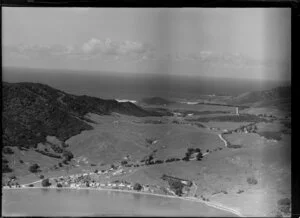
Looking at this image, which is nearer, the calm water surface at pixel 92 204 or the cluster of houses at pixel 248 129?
the calm water surface at pixel 92 204

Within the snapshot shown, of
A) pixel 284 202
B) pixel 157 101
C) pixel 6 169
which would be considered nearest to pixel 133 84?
pixel 157 101

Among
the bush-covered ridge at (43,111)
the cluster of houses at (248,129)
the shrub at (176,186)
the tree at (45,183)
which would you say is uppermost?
the bush-covered ridge at (43,111)

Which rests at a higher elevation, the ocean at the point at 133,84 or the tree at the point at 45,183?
the ocean at the point at 133,84

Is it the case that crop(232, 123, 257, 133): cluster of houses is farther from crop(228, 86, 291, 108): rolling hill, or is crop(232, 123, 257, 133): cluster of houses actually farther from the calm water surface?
the calm water surface

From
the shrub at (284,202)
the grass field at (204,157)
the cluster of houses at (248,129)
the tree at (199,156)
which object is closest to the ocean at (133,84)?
the grass field at (204,157)

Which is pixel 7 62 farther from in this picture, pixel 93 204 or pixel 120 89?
pixel 93 204

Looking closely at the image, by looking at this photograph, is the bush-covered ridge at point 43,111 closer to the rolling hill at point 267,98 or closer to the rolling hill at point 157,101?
the rolling hill at point 157,101

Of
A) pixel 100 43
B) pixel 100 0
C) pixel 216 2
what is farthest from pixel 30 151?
pixel 216 2

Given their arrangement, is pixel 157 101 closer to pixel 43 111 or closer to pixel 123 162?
pixel 123 162
